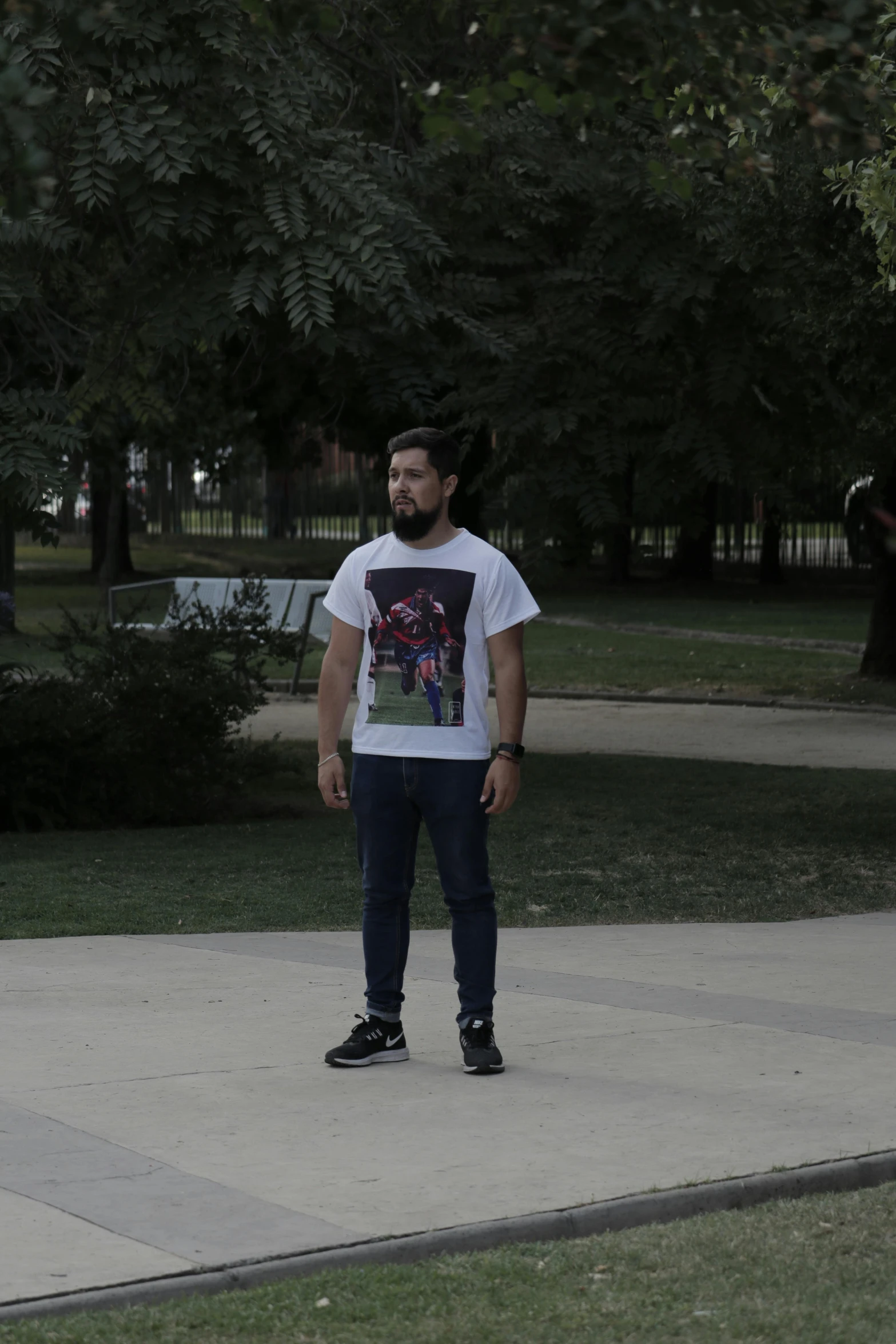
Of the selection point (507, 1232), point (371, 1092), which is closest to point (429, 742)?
point (371, 1092)

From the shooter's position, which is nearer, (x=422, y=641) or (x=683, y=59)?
(x=683, y=59)

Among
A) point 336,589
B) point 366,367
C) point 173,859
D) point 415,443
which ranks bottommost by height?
point 173,859

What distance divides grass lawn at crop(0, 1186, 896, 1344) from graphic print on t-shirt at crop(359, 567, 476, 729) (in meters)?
1.93

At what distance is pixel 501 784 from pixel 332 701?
24.5 inches

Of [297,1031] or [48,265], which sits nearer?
[297,1031]

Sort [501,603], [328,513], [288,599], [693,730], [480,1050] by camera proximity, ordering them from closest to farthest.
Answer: [480,1050] < [501,603] < [693,730] < [288,599] < [328,513]

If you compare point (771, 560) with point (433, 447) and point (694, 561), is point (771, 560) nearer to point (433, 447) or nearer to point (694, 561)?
point (694, 561)

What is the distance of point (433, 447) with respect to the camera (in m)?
6.08

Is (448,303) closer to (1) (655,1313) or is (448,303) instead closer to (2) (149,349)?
(2) (149,349)

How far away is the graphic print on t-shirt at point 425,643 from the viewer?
596 cm

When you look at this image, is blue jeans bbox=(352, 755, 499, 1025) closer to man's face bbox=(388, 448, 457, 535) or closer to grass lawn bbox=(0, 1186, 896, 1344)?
man's face bbox=(388, 448, 457, 535)

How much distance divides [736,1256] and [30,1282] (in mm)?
1512

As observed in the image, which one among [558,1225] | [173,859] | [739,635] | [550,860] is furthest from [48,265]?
[739,635]

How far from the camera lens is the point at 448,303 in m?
12.0
